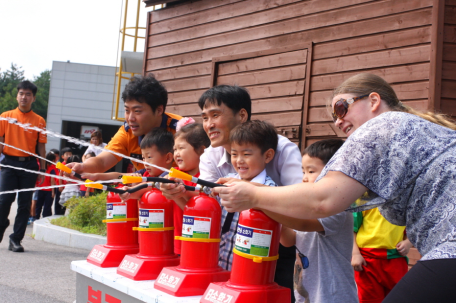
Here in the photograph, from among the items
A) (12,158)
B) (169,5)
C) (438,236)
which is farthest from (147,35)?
(438,236)

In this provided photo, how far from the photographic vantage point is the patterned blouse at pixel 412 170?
1.42m

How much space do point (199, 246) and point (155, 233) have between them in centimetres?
49

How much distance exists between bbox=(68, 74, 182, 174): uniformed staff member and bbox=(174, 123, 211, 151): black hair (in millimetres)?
600

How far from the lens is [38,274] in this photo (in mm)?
4723

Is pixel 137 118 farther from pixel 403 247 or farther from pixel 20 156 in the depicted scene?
pixel 20 156

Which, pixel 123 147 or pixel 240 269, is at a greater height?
pixel 123 147

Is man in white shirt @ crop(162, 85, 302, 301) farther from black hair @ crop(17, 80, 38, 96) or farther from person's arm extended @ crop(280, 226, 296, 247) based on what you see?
black hair @ crop(17, 80, 38, 96)

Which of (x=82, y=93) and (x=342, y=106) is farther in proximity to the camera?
(x=82, y=93)

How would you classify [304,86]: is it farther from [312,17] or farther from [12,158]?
[12,158]

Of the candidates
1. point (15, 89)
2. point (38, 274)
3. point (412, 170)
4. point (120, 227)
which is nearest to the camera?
point (412, 170)

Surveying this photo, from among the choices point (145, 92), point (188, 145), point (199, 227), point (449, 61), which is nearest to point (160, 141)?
point (188, 145)

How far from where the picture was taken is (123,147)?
3.78m

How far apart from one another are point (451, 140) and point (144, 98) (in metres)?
2.54

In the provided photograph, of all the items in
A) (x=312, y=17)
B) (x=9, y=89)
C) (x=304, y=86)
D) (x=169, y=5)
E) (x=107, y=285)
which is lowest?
(x=107, y=285)
